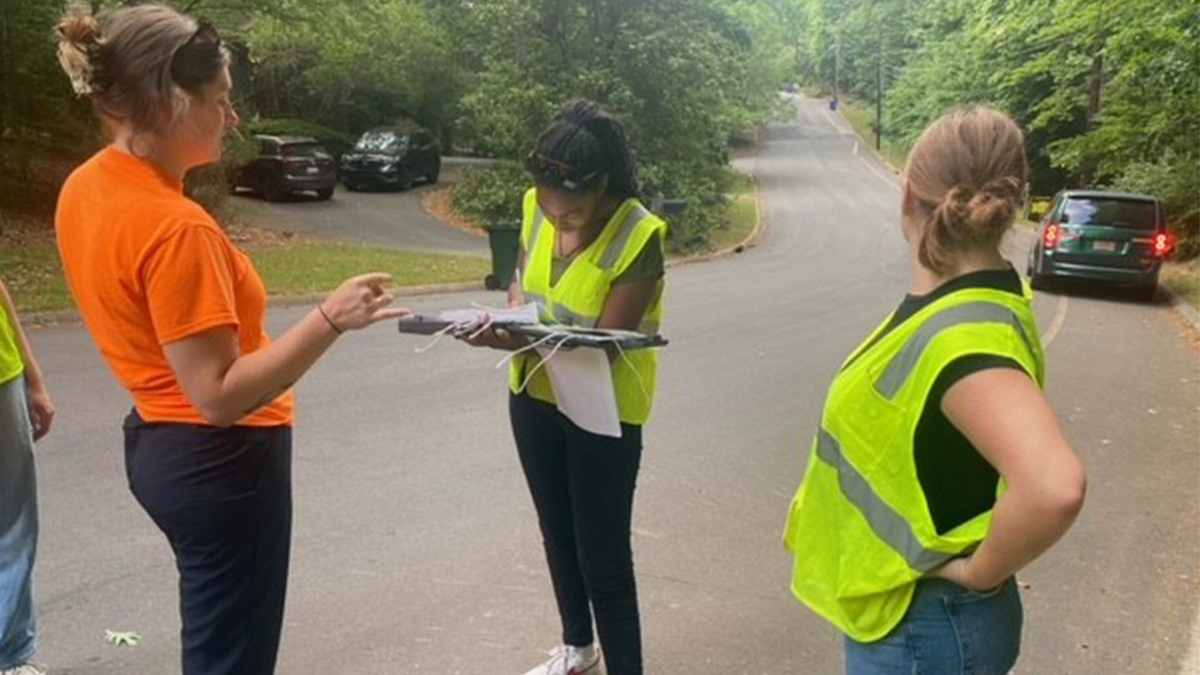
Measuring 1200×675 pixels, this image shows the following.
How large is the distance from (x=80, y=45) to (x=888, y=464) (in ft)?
5.48

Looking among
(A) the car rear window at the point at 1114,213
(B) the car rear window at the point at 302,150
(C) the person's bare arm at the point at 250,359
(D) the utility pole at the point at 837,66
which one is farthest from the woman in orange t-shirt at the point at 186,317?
(D) the utility pole at the point at 837,66

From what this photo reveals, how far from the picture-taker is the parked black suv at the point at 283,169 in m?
24.2

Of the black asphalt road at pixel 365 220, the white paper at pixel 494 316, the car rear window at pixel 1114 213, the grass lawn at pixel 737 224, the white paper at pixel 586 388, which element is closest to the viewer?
the white paper at pixel 494 316

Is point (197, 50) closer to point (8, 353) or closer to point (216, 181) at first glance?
point (8, 353)

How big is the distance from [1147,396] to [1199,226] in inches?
549

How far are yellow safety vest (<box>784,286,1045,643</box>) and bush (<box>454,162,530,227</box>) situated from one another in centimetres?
2239

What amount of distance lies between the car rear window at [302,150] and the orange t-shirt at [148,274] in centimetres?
2358

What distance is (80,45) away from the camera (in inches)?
73.7

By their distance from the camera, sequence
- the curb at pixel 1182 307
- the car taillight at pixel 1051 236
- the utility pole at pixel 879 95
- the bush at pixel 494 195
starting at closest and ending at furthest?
the curb at pixel 1182 307
the car taillight at pixel 1051 236
the bush at pixel 494 195
the utility pole at pixel 879 95

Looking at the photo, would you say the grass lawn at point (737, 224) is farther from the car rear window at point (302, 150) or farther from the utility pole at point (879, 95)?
the utility pole at point (879, 95)

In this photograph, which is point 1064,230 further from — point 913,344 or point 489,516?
point 913,344

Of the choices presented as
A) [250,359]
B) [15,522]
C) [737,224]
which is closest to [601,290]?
[250,359]

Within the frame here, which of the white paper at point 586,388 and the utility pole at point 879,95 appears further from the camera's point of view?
the utility pole at point 879,95

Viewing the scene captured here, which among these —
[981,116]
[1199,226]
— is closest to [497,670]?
[981,116]
